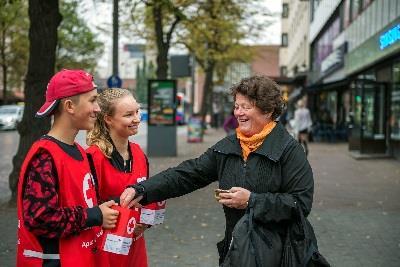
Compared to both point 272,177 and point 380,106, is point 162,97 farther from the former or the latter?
point 272,177

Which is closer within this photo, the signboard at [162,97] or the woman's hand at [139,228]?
the woman's hand at [139,228]

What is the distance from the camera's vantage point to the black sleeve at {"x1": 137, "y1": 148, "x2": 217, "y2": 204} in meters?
3.44

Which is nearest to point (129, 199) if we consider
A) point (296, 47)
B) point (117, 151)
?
point (117, 151)

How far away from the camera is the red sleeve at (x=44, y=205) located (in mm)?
2746

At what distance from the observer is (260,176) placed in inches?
123

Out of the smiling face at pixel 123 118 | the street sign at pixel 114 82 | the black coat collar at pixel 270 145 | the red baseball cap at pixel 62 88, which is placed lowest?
the black coat collar at pixel 270 145

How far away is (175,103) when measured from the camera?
19125mm

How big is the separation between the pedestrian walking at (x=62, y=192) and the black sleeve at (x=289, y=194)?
684mm

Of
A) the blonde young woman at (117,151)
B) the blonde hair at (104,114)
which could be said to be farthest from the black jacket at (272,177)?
the blonde hair at (104,114)

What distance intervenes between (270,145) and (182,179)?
1.94ft

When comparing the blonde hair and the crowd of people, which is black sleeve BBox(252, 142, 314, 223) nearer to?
the crowd of people

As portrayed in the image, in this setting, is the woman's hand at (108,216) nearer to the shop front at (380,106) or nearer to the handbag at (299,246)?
the handbag at (299,246)

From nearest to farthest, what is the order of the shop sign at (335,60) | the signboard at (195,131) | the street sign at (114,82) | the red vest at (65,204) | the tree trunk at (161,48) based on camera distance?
the red vest at (65,204)
the street sign at (114,82)
the tree trunk at (161,48)
the signboard at (195,131)
the shop sign at (335,60)

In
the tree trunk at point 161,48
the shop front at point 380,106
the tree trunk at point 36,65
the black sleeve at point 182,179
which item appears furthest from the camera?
the tree trunk at point 161,48
